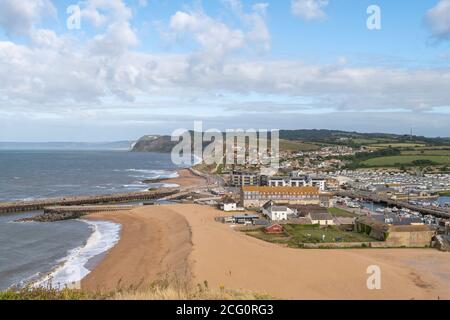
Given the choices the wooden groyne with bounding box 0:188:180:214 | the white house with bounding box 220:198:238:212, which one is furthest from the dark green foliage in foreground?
A: the wooden groyne with bounding box 0:188:180:214

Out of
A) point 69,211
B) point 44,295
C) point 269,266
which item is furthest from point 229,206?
point 44,295

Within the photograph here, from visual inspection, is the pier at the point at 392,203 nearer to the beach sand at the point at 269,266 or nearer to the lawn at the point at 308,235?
the lawn at the point at 308,235

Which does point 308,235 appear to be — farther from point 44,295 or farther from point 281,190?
point 44,295

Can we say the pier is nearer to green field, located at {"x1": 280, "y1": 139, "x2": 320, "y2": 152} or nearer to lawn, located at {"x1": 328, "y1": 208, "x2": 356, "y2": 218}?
lawn, located at {"x1": 328, "y1": 208, "x2": 356, "y2": 218}

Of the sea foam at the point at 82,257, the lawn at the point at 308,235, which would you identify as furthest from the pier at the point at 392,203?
A: the sea foam at the point at 82,257
